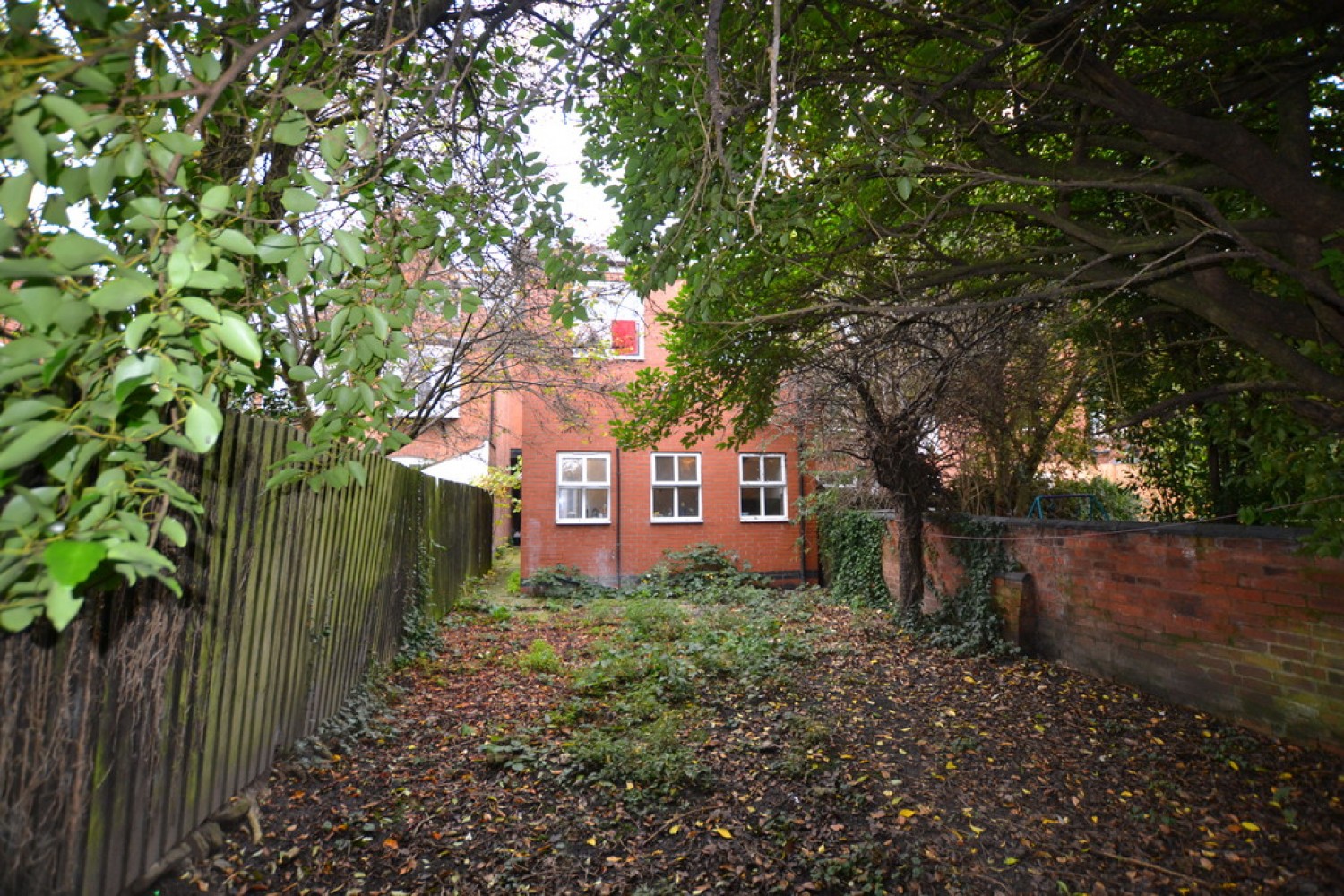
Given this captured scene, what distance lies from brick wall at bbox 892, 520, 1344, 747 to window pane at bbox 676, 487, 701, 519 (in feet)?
27.8

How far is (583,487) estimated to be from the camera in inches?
578

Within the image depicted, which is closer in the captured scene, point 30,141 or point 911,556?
point 30,141

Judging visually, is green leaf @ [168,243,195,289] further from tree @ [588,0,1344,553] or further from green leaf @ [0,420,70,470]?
tree @ [588,0,1344,553]

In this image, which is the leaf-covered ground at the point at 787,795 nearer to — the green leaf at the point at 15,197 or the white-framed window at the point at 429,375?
the green leaf at the point at 15,197

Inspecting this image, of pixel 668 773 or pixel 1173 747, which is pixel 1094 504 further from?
pixel 668 773

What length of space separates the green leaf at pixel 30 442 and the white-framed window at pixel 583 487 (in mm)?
13526

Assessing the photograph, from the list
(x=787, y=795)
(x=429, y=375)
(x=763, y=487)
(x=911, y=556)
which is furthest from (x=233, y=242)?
(x=763, y=487)

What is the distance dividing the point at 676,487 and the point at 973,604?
314 inches

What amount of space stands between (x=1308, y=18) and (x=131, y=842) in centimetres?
666

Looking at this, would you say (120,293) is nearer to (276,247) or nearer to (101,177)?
(101,177)

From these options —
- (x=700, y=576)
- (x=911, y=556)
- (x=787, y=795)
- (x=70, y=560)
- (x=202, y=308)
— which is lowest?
(x=787, y=795)

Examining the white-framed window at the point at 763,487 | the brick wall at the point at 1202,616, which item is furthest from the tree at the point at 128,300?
the white-framed window at the point at 763,487

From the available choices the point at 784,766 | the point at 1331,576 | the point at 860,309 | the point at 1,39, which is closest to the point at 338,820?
the point at 784,766

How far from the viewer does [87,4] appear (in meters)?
1.12
